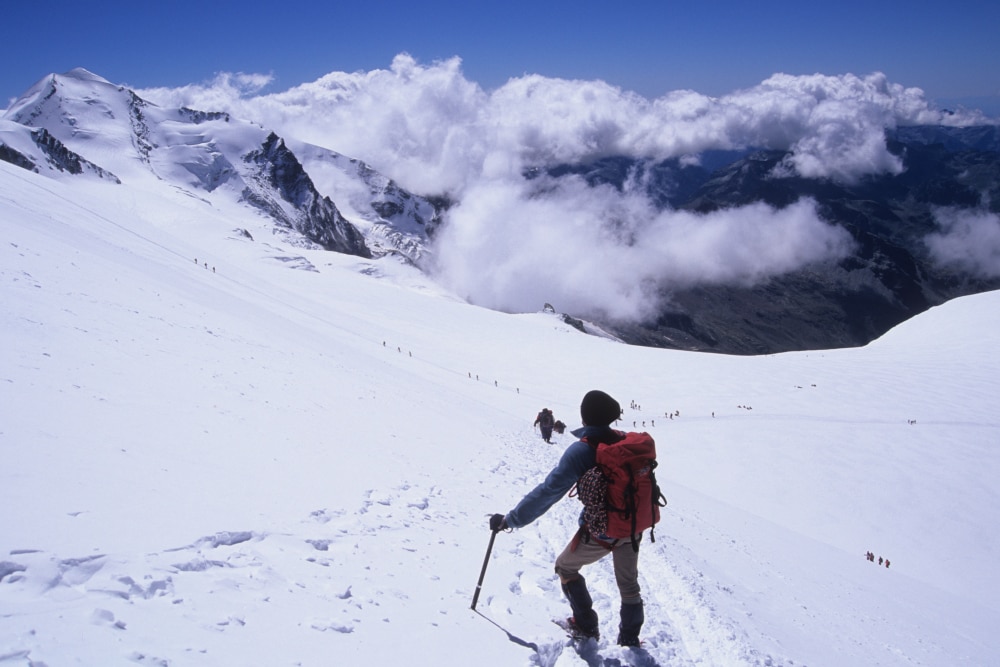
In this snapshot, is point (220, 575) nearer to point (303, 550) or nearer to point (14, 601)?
point (303, 550)

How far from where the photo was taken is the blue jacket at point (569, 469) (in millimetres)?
5473

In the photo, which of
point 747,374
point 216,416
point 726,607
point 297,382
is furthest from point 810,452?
point 216,416

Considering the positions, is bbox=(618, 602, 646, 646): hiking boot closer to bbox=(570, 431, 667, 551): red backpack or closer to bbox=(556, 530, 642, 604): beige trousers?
bbox=(556, 530, 642, 604): beige trousers

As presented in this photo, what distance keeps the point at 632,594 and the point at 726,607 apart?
10.6ft

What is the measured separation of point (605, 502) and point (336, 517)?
4293mm

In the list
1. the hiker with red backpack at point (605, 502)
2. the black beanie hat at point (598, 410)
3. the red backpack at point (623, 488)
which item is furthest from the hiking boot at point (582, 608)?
the black beanie hat at point (598, 410)

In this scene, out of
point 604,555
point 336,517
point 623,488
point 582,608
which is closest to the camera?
point 623,488

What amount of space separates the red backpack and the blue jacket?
80 millimetres

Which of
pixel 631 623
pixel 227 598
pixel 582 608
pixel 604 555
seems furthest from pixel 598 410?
pixel 227 598

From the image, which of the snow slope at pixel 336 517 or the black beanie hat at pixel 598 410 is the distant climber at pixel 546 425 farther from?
the black beanie hat at pixel 598 410

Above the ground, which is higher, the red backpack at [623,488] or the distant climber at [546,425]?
the red backpack at [623,488]

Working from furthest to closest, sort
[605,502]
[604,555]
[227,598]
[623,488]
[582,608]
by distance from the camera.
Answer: [582,608], [604,555], [605,502], [623,488], [227,598]

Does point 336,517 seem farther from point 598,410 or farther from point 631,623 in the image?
point 598,410

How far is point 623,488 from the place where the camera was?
5.30m
